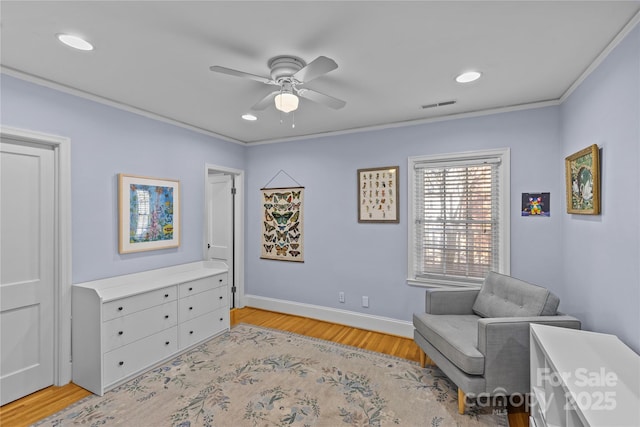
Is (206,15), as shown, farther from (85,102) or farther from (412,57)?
(85,102)

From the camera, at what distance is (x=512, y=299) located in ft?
8.21

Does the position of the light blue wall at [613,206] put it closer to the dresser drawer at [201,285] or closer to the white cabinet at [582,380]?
the white cabinet at [582,380]

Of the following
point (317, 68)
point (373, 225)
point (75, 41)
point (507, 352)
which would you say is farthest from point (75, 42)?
point (507, 352)

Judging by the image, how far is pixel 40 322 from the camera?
252 centimetres

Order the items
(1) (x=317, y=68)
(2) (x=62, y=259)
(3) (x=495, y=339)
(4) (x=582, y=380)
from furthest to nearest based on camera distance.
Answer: (2) (x=62, y=259) < (3) (x=495, y=339) < (1) (x=317, y=68) < (4) (x=582, y=380)

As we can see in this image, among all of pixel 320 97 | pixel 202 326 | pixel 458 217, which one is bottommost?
pixel 202 326

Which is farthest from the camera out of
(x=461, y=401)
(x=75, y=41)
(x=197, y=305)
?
(x=197, y=305)

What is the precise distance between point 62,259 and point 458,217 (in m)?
3.76

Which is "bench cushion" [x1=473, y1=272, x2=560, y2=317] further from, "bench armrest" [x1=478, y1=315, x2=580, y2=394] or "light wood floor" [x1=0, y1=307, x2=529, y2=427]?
"light wood floor" [x1=0, y1=307, x2=529, y2=427]

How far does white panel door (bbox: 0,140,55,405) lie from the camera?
91.9 inches

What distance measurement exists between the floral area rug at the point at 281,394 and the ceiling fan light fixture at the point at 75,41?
252 centimetres

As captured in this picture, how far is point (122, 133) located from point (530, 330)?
3786 mm

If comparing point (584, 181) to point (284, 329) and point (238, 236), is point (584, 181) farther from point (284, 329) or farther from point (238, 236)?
point (238, 236)

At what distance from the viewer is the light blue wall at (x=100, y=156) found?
2439 millimetres
